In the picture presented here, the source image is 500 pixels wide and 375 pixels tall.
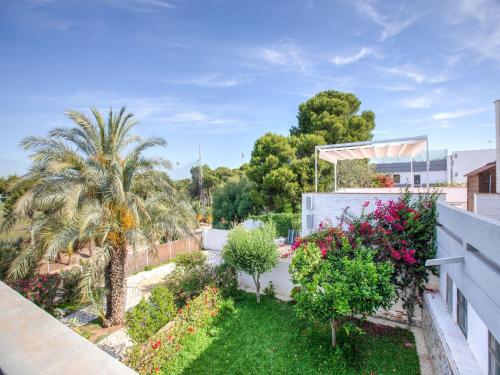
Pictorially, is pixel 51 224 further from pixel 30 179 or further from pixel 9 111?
pixel 9 111

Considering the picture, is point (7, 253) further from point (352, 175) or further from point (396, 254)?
point (352, 175)

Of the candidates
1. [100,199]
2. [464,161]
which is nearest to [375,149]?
[100,199]

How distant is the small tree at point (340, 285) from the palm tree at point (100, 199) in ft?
18.4

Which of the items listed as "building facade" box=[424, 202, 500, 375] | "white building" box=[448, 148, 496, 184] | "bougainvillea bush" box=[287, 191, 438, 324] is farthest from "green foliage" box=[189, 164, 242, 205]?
"building facade" box=[424, 202, 500, 375]

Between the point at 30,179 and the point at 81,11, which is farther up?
the point at 81,11

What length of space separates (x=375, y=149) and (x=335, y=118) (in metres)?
12.7

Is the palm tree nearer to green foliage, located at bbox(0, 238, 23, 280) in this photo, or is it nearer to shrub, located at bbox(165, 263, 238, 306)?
green foliage, located at bbox(0, 238, 23, 280)

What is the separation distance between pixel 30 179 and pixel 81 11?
645 cm

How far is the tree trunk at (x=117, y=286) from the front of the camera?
35.4 feet

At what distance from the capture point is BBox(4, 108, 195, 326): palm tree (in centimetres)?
962

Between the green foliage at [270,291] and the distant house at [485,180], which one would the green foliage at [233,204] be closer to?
the green foliage at [270,291]

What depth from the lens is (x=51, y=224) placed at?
411 inches

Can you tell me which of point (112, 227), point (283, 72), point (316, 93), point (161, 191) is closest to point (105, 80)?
point (161, 191)

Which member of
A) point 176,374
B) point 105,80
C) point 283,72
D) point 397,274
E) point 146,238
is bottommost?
point 176,374
